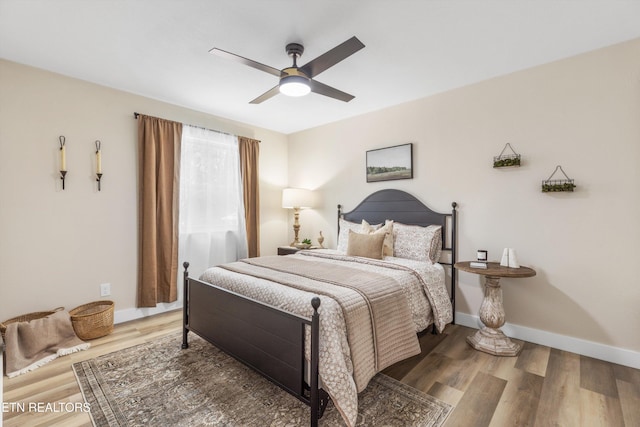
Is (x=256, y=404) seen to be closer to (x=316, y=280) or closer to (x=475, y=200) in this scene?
(x=316, y=280)

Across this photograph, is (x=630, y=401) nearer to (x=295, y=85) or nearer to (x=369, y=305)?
(x=369, y=305)

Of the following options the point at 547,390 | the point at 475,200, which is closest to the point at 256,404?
the point at 547,390

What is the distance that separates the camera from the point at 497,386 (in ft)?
6.97

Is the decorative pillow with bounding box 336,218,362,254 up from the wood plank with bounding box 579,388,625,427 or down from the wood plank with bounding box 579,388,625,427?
up

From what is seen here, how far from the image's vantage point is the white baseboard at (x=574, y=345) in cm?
242

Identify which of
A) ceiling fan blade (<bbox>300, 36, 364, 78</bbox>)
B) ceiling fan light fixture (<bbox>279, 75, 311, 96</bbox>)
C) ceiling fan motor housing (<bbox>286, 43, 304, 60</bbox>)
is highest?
ceiling fan motor housing (<bbox>286, 43, 304, 60</bbox>)

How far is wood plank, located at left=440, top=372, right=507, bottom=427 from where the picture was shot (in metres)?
1.77

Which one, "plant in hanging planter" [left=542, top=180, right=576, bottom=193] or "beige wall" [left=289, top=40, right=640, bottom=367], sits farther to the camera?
"plant in hanging planter" [left=542, top=180, right=576, bottom=193]

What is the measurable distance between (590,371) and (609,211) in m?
1.29

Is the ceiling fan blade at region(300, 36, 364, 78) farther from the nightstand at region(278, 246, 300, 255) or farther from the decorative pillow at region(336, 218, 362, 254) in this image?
the nightstand at region(278, 246, 300, 255)

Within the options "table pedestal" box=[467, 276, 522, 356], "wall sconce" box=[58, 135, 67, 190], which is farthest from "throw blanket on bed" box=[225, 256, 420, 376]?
"wall sconce" box=[58, 135, 67, 190]

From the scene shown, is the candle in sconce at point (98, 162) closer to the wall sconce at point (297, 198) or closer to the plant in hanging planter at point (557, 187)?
the wall sconce at point (297, 198)

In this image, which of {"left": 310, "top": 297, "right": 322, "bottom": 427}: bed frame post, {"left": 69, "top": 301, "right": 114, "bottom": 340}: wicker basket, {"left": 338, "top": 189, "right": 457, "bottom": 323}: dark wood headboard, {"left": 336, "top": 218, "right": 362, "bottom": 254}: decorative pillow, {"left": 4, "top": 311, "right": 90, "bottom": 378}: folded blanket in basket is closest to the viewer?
{"left": 310, "top": 297, "right": 322, "bottom": 427}: bed frame post

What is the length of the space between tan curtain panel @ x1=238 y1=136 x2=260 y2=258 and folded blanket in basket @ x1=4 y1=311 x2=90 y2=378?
2202 mm
